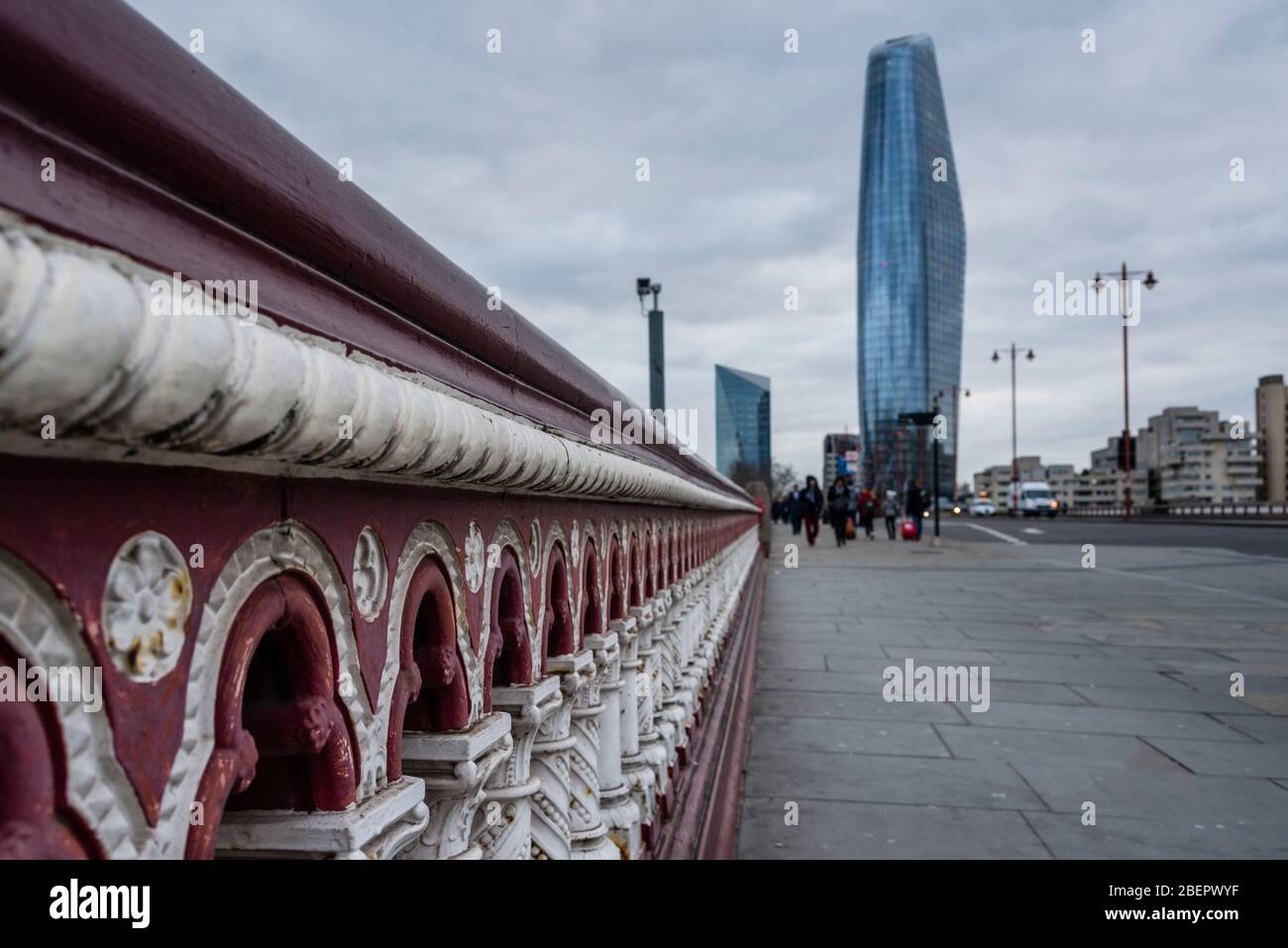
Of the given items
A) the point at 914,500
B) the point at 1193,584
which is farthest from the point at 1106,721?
the point at 914,500

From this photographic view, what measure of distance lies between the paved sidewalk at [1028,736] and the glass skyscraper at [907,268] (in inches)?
3160

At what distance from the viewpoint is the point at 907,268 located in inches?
3590

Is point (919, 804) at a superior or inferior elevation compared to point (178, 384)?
inferior

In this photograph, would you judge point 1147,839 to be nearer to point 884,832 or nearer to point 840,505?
point 884,832

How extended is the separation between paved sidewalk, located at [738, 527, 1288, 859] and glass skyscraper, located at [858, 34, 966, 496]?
80261 millimetres

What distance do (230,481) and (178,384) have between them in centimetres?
22

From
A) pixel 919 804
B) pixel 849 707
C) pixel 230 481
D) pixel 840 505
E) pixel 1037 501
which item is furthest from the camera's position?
pixel 1037 501

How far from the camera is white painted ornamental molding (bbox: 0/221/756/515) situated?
1.36 feet

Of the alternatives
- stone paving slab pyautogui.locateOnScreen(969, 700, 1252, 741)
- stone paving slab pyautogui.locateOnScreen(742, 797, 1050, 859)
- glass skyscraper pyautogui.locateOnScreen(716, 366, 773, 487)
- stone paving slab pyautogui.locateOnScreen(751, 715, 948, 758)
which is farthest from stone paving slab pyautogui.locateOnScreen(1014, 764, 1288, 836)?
glass skyscraper pyautogui.locateOnScreen(716, 366, 773, 487)
